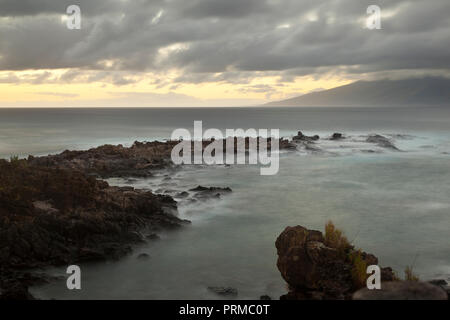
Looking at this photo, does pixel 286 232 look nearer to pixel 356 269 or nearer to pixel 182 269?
pixel 356 269

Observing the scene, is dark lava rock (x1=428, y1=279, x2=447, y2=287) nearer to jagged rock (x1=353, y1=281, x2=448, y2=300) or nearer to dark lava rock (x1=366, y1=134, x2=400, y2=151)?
jagged rock (x1=353, y1=281, x2=448, y2=300)

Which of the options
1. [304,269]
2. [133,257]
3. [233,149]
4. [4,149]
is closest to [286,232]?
[304,269]

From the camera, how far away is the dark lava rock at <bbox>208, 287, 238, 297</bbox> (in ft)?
38.6

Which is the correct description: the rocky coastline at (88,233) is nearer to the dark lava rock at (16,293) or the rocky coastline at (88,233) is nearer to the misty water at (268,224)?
the dark lava rock at (16,293)

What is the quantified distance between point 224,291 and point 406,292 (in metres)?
5.81

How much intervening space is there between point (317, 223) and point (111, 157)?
2075 centimetres

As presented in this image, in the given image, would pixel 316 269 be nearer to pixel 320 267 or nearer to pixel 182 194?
pixel 320 267

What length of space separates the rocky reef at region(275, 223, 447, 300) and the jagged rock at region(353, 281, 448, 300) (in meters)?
2.12

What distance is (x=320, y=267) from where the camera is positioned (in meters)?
11.0

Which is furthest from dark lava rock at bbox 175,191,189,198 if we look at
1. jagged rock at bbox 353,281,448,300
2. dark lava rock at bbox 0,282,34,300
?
jagged rock at bbox 353,281,448,300

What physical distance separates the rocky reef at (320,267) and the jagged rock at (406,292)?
212 centimetres

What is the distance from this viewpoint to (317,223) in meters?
19.5

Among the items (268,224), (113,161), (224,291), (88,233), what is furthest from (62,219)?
(113,161)

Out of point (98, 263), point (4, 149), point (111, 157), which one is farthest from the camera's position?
point (4, 149)
